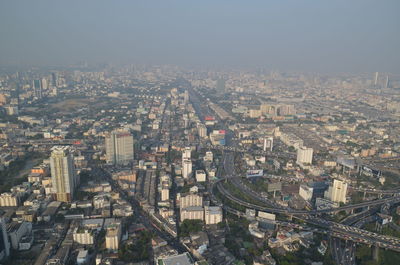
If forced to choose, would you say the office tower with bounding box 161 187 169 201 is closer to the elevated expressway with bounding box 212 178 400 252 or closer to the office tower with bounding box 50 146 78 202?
the elevated expressway with bounding box 212 178 400 252

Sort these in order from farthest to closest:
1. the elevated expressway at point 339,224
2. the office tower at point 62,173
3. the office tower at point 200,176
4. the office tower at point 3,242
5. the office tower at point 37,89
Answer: the office tower at point 37,89 < the office tower at point 200,176 < the office tower at point 62,173 < the elevated expressway at point 339,224 < the office tower at point 3,242

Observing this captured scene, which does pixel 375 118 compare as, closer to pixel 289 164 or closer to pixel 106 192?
pixel 289 164

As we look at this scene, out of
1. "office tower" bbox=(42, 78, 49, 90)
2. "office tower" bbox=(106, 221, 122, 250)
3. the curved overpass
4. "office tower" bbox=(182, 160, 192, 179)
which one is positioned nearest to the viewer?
"office tower" bbox=(106, 221, 122, 250)

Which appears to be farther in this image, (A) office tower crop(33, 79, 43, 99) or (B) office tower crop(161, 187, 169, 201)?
(A) office tower crop(33, 79, 43, 99)

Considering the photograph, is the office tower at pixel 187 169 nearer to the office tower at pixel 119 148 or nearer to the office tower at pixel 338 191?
the office tower at pixel 119 148

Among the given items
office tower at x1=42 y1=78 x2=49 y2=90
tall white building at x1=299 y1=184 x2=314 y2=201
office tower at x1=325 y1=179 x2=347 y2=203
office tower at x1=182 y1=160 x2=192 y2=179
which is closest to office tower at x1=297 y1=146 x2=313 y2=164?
tall white building at x1=299 y1=184 x2=314 y2=201

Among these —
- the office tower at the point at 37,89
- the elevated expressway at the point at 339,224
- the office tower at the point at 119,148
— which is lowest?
the elevated expressway at the point at 339,224

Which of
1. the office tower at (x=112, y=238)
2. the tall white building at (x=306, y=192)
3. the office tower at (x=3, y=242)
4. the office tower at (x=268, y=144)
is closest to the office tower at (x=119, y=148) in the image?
the office tower at (x=112, y=238)
